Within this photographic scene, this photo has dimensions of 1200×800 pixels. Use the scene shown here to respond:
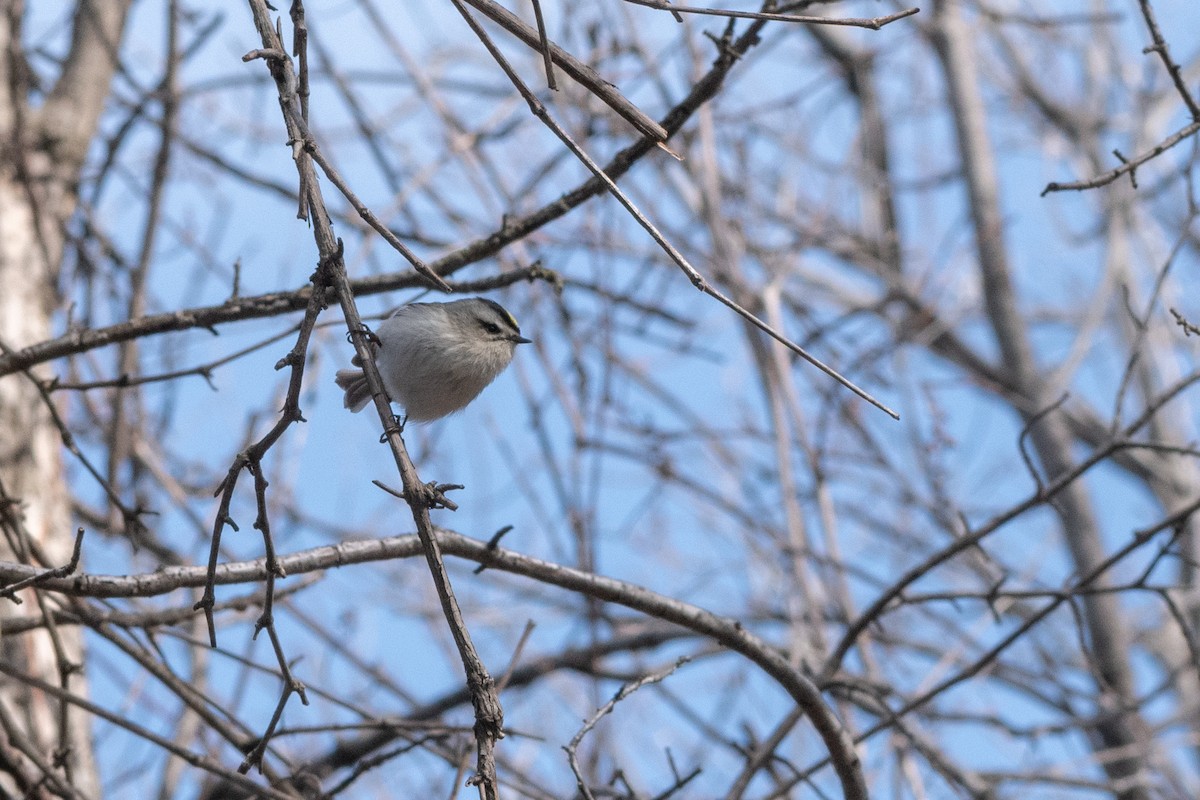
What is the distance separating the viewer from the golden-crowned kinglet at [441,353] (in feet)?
11.4

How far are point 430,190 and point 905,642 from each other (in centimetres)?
335

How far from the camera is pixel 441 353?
11.4ft

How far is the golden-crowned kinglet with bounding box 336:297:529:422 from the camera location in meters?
3.49

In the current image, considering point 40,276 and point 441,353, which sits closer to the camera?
point 441,353

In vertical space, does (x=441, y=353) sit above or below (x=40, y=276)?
below

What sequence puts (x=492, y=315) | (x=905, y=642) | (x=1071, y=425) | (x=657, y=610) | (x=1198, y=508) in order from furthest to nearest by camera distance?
(x=1071, y=425) < (x=905, y=642) < (x=492, y=315) < (x=1198, y=508) < (x=657, y=610)

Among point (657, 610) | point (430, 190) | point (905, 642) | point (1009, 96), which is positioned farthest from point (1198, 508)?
point (1009, 96)

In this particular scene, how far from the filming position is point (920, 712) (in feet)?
15.4

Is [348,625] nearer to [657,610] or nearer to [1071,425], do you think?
[657,610]

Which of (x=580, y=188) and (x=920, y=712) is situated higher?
(x=580, y=188)

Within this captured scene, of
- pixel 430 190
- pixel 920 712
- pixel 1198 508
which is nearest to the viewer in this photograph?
pixel 1198 508

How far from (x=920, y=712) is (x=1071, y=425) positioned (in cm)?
500

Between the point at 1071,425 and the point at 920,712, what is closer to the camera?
the point at 920,712

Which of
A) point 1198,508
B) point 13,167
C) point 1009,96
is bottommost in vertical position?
point 1198,508
